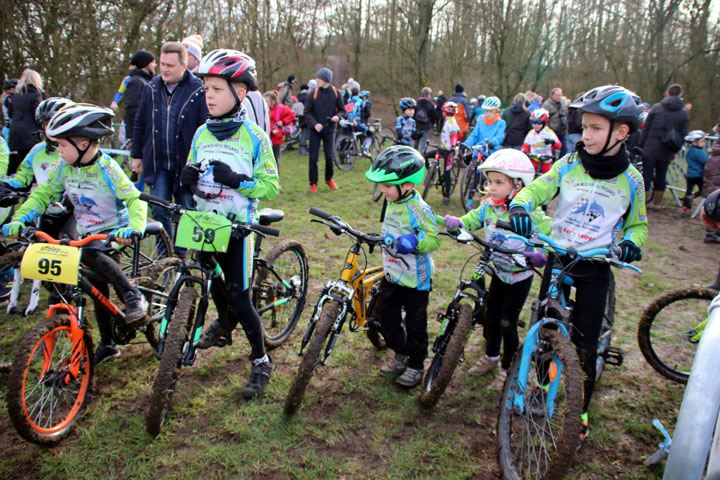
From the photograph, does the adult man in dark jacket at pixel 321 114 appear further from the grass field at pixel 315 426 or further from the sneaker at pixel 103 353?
the sneaker at pixel 103 353

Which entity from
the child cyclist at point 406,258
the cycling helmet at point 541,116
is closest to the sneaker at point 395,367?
the child cyclist at point 406,258

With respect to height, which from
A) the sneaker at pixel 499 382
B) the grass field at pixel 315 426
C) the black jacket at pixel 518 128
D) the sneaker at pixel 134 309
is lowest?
the grass field at pixel 315 426

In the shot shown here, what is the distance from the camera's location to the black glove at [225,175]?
284 cm

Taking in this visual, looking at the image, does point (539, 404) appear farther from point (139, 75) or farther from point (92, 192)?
point (139, 75)

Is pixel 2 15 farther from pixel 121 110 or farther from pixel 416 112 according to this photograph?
pixel 416 112

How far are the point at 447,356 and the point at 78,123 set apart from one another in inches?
113

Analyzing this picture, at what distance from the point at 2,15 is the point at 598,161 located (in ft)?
38.5

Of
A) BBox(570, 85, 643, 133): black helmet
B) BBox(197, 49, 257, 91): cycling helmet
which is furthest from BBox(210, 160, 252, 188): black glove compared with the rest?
BBox(570, 85, 643, 133): black helmet

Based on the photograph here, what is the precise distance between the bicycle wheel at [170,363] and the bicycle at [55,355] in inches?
22.3

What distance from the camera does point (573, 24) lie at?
25812mm

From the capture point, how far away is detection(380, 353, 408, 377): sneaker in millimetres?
3740

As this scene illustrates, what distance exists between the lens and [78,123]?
3.10 meters

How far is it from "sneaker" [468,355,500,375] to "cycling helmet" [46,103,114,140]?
130 inches

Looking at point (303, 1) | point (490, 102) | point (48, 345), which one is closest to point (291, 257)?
point (48, 345)
